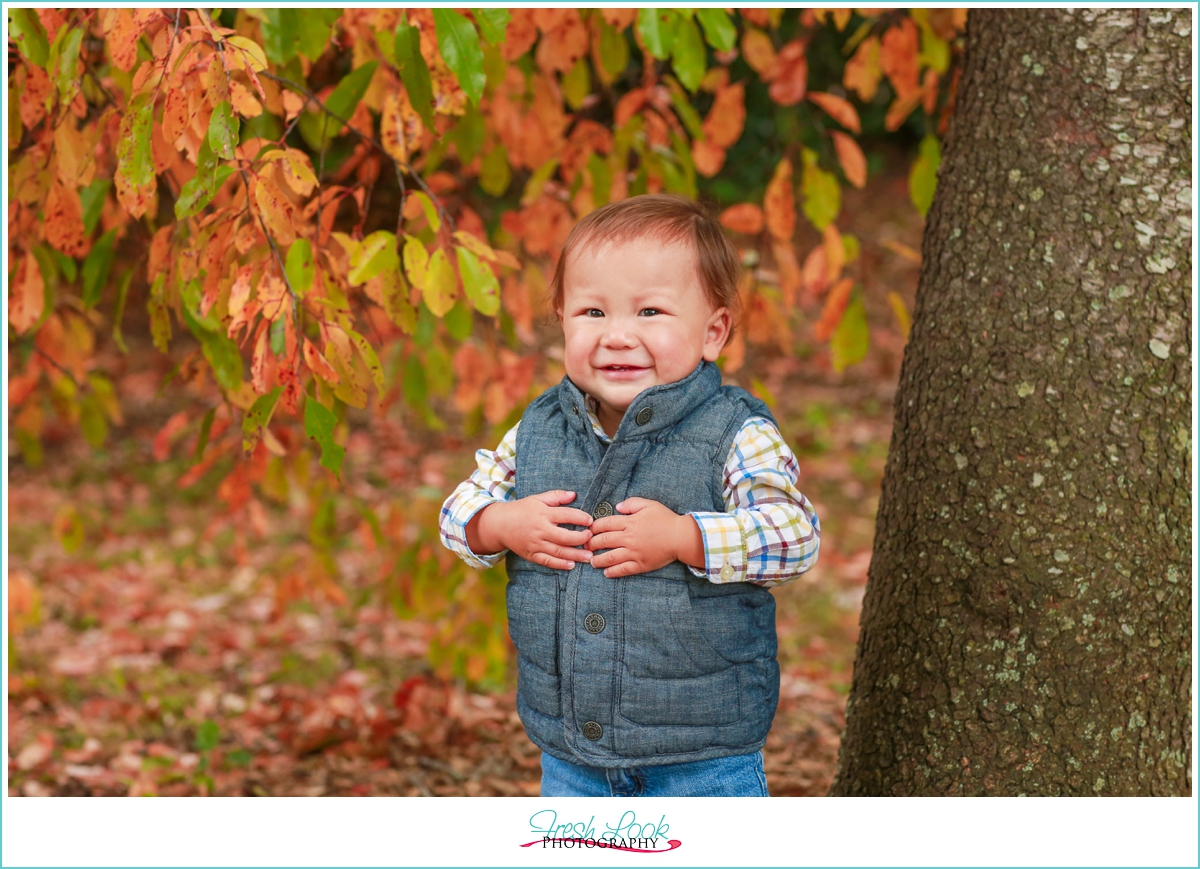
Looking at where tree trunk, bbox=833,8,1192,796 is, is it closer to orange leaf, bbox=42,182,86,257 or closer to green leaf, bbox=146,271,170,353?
green leaf, bbox=146,271,170,353

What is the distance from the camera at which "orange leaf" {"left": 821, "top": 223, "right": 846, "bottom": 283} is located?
8.86 ft

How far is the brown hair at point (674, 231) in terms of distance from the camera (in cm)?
168

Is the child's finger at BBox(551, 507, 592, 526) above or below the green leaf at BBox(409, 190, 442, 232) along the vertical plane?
below

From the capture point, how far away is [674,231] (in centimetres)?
169

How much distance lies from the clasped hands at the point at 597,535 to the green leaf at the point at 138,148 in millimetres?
781

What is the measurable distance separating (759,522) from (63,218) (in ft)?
4.95

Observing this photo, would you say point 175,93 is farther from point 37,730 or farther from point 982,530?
point 37,730

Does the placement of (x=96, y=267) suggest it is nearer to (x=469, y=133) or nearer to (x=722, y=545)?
(x=469, y=133)

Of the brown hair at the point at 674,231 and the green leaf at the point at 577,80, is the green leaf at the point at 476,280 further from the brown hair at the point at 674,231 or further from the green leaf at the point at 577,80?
the green leaf at the point at 577,80

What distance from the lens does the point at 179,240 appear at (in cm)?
209

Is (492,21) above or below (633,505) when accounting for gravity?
above

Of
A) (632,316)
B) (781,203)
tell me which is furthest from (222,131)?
(781,203)

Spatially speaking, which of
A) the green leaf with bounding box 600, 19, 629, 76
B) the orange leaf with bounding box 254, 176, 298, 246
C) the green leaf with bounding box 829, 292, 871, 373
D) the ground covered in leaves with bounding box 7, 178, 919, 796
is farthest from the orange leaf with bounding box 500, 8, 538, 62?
the ground covered in leaves with bounding box 7, 178, 919, 796

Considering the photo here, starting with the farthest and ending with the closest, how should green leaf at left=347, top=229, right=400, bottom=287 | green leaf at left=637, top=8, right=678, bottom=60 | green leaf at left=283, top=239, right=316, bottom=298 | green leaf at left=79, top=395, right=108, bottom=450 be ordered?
green leaf at left=79, top=395, right=108, bottom=450
green leaf at left=637, top=8, right=678, bottom=60
green leaf at left=347, top=229, right=400, bottom=287
green leaf at left=283, top=239, right=316, bottom=298
